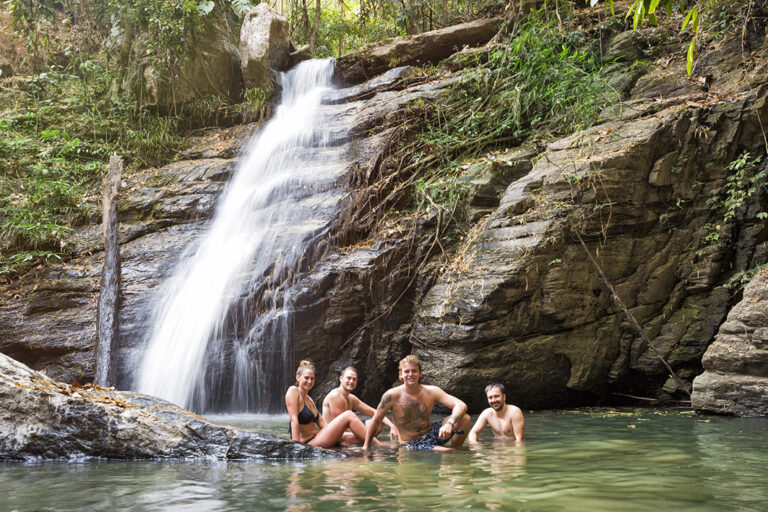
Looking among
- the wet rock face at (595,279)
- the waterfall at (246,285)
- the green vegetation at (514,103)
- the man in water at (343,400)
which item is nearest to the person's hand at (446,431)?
→ the man in water at (343,400)

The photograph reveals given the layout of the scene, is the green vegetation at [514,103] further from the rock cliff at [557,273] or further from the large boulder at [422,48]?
the large boulder at [422,48]

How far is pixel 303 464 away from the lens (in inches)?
173

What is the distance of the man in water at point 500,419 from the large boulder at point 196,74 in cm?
1237

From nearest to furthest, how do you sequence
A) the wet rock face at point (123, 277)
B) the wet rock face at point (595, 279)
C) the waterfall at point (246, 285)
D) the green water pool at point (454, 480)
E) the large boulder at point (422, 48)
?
the green water pool at point (454, 480) < the wet rock face at point (595, 279) < the waterfall at point (246, 285) < the wet rock face at point (123, 277) < the large boulder at point (422, 48)

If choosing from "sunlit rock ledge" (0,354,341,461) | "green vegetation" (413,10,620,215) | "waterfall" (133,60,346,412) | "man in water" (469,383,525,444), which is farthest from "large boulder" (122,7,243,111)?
"man in water" (469,383,525,444)

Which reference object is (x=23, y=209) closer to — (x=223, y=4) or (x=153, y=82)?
(x=153, y=82)

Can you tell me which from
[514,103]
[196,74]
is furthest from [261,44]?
[514,103]

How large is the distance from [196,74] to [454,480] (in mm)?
14254

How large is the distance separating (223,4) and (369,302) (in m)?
11.0

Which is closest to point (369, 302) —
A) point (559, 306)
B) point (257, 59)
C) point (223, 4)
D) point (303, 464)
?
point (559, 306)

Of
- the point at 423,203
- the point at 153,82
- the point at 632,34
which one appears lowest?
the point at 423,203

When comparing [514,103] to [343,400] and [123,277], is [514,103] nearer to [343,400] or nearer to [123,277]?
[343,400]

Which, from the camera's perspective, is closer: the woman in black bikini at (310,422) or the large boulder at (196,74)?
the woman in black bikini at (310,422)

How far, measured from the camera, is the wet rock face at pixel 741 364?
20.7ft
